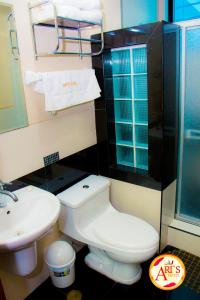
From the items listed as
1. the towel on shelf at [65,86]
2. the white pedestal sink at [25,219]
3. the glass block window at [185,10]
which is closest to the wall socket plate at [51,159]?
the white pedestal sink at [25,219]

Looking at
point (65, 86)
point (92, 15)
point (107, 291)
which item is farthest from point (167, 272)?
point (92, 15)

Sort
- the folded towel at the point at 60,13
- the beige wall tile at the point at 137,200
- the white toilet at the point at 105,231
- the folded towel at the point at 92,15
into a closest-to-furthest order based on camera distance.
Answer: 1. the folded towel at the point at 60,13
2. the folded towel at the point at 92,15
3. the white toilet at the point at 105,231
4. the beige wall tile at the point at 137,200

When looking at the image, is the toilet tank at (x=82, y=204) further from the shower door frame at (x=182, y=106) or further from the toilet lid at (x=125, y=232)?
the shower door frame at (x=182, y=106)

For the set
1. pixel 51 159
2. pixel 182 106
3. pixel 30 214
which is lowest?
pixel 30 214

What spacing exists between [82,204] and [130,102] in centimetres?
84

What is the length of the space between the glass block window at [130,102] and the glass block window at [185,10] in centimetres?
36

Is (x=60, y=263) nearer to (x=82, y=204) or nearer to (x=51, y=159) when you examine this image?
(x=82, y=204)

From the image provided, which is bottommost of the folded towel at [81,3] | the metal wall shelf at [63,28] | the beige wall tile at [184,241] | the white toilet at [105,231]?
the beige wall tile at [184,241]

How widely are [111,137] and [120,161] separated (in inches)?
8.8

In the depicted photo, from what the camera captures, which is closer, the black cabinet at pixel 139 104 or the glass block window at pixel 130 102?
the black cabinet at pixel 139 104

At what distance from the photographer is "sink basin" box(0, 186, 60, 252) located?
125 cm

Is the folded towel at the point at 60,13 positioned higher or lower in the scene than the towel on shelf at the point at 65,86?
higher

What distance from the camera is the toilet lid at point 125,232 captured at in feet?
5.41

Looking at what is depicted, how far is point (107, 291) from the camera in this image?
5.89 feet
